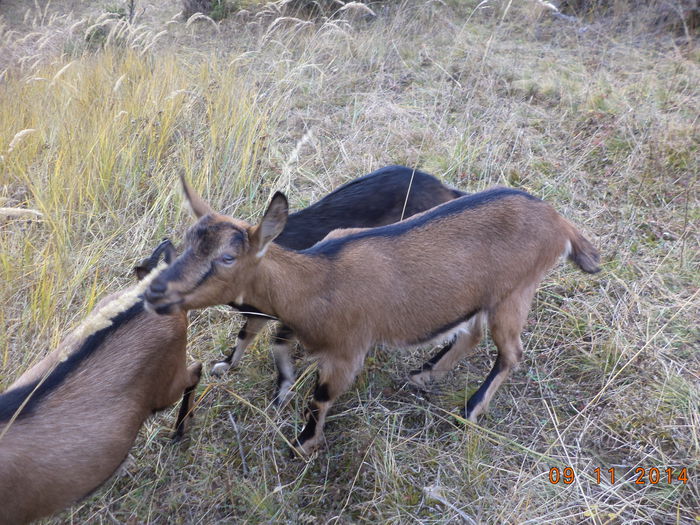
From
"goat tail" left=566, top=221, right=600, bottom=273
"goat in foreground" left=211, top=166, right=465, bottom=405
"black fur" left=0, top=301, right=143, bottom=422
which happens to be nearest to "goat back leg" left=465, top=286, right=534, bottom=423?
"goat tail" left=566, top=221, right=600, bottom=273

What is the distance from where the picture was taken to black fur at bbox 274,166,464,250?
3.45m

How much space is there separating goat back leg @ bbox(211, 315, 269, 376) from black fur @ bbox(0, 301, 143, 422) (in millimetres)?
824

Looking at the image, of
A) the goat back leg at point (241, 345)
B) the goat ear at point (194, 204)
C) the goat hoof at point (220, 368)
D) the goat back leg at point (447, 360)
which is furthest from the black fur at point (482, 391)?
the goat ear at point (194, 204)

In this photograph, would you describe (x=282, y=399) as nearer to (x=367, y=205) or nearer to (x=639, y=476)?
(x=367, y=205)

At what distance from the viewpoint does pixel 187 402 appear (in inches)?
118

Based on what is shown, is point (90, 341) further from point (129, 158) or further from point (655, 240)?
point (655, 240)

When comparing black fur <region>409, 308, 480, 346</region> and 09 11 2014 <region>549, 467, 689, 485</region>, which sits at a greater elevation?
black fur <region>409, 308, 480, 346</region>

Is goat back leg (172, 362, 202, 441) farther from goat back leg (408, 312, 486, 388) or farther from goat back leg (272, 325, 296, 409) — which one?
goat back leg (408, 312, 486, 388)

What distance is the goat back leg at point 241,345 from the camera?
3.23 metres

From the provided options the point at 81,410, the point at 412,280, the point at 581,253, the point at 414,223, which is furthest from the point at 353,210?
the point at 81,410

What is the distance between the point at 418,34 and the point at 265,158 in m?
3.72

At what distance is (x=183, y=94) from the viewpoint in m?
5.15

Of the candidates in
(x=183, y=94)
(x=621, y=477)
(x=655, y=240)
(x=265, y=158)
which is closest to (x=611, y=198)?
(x=655, y=240)

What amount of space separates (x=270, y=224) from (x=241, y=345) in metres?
1.17
